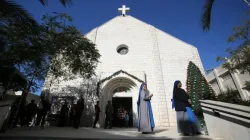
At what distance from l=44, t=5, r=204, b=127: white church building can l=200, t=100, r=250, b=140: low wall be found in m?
4.70

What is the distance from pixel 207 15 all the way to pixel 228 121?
393cm

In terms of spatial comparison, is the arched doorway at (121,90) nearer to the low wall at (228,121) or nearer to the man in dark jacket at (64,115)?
the man in dark jacket at (64,115)

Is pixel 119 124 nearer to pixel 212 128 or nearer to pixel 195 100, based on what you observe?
pixel 195 100

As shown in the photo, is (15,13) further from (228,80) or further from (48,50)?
(228,80)

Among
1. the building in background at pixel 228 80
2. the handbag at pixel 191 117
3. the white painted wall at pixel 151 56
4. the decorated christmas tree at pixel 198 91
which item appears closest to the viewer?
the handbag at pixel 191 117

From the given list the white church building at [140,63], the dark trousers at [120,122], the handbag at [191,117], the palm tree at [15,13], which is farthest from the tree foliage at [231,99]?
the palm tree at [15,13]

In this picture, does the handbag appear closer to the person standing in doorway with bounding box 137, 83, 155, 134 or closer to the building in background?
the person standing in doorway with bounding box 137, 83, 155, 134

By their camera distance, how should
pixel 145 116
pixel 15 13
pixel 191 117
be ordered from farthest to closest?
1. pixel 145 116
2. pixel 191 117
3. pixel 15 13

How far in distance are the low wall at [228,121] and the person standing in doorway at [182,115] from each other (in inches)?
18.4

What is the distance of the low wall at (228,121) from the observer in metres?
2.71

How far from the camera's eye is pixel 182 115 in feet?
15.3

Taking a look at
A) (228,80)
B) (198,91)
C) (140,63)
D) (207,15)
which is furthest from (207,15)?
(228,80)

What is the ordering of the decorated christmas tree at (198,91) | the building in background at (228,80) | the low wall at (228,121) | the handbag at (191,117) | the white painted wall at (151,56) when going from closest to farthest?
the low wall at (228,121), the handbag at (191,117), the decorated christmas tree at (198,91), the white painted wall at (151,56), the building in background at (228,80)

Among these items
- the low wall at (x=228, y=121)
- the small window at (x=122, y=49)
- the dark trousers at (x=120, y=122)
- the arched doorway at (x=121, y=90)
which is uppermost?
the small window at (x=122, y=49)
